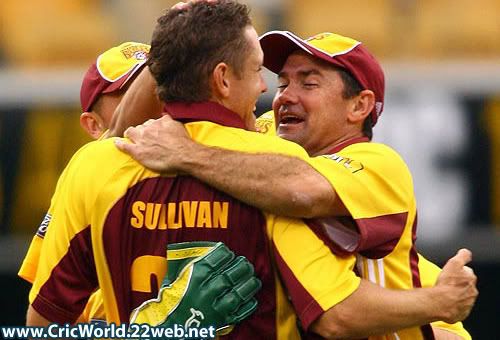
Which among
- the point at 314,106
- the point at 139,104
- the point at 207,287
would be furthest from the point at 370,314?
the point at 139,104

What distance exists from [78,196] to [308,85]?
0.90 m

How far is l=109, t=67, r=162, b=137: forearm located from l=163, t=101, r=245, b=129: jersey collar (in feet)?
1.57

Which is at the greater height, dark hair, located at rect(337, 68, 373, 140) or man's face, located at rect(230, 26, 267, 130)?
man's face, located at rect(230, 26, 267, 130)

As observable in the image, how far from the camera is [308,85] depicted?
154 inches

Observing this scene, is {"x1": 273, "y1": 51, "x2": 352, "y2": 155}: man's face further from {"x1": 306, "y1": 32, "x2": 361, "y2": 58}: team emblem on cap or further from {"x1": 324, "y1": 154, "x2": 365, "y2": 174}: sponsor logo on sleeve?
{"x1": 324, "y1": 154, "x2": 365, "y2": 174}: sponsor logo on sleeve

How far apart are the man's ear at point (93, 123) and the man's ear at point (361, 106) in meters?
1.11

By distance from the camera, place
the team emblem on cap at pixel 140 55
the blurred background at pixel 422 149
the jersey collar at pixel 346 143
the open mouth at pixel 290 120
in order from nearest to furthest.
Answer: the jersey collar at pixel 346 143 < the open mouth at pixel 290 120 < the team emblem on cap at pixel 140 55 < the blurred background at pixel 422 149

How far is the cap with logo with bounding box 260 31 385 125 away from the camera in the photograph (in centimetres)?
383

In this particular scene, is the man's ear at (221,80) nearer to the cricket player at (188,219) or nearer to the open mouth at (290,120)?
the cricket player at (188,219)

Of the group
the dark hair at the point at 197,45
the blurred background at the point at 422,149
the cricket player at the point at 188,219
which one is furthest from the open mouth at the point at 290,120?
the blurred background at the point at 422,149

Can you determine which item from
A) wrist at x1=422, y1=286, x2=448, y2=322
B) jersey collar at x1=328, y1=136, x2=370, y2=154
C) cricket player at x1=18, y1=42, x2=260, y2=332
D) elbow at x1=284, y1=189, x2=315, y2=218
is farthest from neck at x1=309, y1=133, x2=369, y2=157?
cricket player at x1=18, y1=42, x2=260, y2=332

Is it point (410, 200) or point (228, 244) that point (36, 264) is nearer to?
point (228, 244)

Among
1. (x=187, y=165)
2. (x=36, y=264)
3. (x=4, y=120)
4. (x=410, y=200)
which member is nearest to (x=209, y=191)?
(x=187, y=165)

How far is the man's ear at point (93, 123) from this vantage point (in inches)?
178
